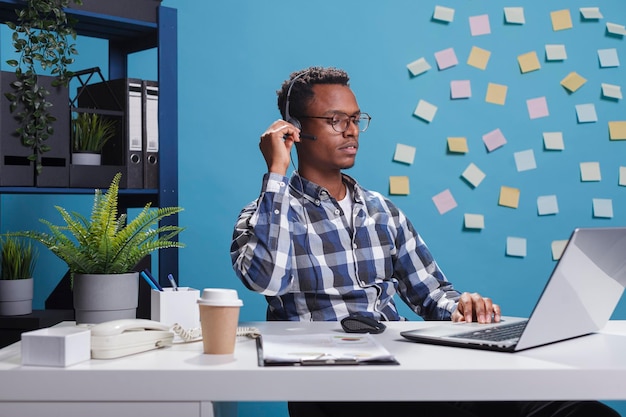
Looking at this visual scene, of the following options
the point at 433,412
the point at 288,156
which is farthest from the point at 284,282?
the point at 433,412

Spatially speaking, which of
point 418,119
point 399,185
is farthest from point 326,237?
point 418,119

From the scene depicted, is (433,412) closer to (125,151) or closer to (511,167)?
(125,151)

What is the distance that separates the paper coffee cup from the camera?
104 centimetres

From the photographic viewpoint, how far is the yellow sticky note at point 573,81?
2.83 meters

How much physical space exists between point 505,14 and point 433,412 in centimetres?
205

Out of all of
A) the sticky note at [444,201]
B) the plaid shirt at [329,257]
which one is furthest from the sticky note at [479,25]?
the plaid shirt at [329,257]

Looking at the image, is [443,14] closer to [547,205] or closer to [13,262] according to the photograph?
[547,205]

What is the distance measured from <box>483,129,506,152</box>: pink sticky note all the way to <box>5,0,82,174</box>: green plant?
5.30ft

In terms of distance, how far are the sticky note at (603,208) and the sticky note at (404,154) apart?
0.75 m

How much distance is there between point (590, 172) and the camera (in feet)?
9.23

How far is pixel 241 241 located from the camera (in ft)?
5.39

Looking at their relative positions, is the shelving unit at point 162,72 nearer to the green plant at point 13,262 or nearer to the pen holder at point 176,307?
the green plant at point 13,262

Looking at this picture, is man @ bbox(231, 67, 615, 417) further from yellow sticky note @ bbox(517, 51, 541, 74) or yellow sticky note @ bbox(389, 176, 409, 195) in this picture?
yellow sticky note @ bbox(517, 51, 541, 74)

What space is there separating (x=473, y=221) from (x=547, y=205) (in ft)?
0.99
